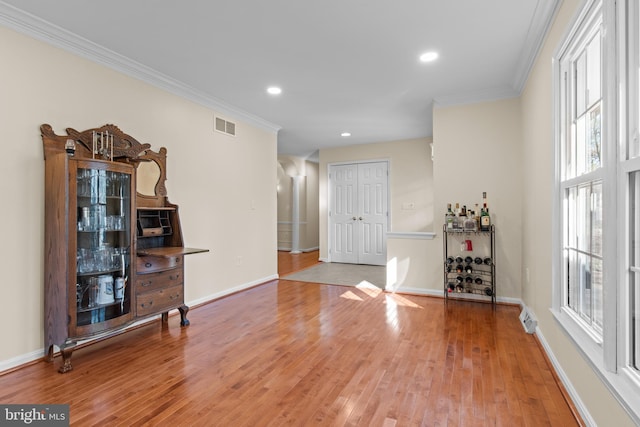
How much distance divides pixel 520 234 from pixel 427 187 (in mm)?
2717

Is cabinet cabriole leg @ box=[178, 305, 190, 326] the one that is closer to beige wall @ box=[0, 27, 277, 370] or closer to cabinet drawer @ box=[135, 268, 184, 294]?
cabinet drawer @ box=[135, 268, 184, 294]

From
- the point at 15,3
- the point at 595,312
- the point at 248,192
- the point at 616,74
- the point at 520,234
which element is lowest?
the point at 595,312

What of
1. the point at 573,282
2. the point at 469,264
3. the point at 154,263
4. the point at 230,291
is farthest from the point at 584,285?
the point at 230,291

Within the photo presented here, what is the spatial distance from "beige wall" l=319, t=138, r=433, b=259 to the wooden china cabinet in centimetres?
454

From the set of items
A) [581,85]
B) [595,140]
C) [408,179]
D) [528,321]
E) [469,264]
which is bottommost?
[528,321]

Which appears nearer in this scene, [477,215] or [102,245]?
[102,245]

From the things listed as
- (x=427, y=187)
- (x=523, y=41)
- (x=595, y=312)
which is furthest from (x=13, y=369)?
(x=427, y=187)

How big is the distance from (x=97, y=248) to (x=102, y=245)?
0.05 m

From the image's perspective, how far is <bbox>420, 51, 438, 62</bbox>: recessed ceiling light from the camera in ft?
9.88

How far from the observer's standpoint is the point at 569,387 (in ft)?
6.55

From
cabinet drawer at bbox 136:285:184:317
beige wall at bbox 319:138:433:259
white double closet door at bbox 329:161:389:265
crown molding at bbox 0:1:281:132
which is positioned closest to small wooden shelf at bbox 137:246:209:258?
cabinet drawer at bbox 136:285:184:317

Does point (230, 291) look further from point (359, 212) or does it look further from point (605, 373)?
point (605, 373)

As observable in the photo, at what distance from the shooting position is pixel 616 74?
4.79ft

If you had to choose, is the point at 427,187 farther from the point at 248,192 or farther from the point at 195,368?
the point at 195,368
